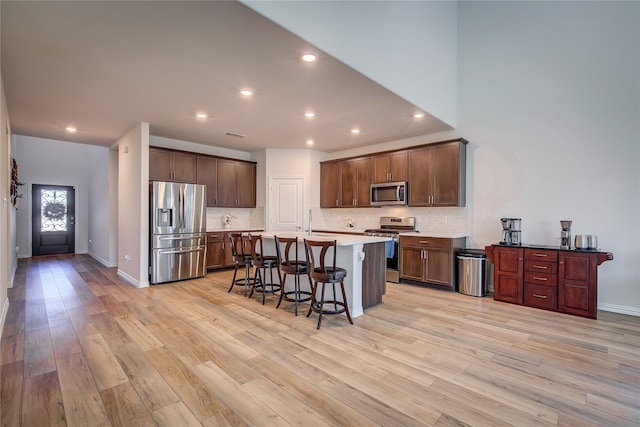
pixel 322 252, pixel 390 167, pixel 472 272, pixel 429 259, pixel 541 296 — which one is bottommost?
pixel 541 296

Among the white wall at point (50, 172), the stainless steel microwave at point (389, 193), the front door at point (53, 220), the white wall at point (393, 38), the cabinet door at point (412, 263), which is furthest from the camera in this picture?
the front door at point (53, 220)

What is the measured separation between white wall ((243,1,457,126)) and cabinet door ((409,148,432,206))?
0.71 metres

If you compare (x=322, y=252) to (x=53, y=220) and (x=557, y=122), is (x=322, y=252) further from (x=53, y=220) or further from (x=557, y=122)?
(x=53, y=220)

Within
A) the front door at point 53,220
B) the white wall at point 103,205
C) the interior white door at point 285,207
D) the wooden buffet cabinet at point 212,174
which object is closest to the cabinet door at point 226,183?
the wooden buffet cabinet at point 212,174

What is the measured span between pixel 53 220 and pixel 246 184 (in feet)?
20.7

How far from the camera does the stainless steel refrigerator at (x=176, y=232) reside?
5086 mm

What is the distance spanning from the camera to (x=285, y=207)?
6875mm

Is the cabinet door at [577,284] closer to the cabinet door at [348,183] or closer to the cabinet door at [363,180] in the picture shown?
the cabinet door at [363,180]

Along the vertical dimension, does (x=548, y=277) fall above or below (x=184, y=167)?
below

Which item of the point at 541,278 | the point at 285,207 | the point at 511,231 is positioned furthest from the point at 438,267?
the point at 285,207

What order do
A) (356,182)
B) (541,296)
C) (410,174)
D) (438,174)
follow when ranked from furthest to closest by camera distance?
(356,182), (410,174), (438,174), (541,296)

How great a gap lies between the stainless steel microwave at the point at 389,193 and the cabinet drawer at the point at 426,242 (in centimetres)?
68

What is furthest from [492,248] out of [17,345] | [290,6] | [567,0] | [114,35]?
[17,345]

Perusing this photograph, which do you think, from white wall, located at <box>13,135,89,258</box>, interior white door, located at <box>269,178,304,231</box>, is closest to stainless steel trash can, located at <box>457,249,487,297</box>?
interior white door, located at <box>269,178,304,231</box>
